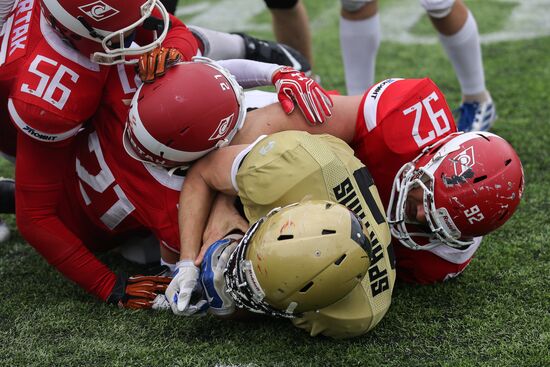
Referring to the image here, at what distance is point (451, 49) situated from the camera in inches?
163

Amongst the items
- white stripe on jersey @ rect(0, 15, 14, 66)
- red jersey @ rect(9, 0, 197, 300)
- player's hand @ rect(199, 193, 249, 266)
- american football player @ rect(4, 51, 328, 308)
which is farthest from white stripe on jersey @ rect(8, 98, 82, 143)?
player's hand @ rect(199, 193, 249, 266)

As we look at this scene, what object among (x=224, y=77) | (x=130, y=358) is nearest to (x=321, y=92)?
(x=224, y=77)

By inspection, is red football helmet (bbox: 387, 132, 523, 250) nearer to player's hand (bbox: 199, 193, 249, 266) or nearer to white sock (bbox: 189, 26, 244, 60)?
player's hand (bbox: 199, 193, 249, 266)

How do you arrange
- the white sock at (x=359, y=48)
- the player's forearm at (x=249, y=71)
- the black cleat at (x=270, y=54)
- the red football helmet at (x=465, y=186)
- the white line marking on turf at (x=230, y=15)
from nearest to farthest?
the red football helmet at (x=465, y=186), the player's forearm at (x=249, y=71), the black cleat at (x=270, y=54), the white sock at (x=359, y=48), the white line marking on turf at (x=230, y=15)

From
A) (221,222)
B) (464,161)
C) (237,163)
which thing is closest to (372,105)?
(464,161)

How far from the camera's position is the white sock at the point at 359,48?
4.15 m

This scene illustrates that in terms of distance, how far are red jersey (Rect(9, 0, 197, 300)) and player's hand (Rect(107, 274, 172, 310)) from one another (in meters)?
0.04

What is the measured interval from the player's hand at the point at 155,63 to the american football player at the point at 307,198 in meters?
0.38

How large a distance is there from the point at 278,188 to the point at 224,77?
0.55 m

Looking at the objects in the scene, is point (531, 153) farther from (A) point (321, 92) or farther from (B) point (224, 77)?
(B) point (224, 77)

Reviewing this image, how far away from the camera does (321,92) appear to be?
2.82m

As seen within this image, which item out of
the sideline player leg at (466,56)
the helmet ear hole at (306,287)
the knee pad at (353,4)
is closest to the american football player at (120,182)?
the helmet ear hole at (306,287)

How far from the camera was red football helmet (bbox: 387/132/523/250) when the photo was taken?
97.0 inches

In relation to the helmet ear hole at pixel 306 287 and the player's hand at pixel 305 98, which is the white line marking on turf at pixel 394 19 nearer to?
the player's hand at pixel 305 98
